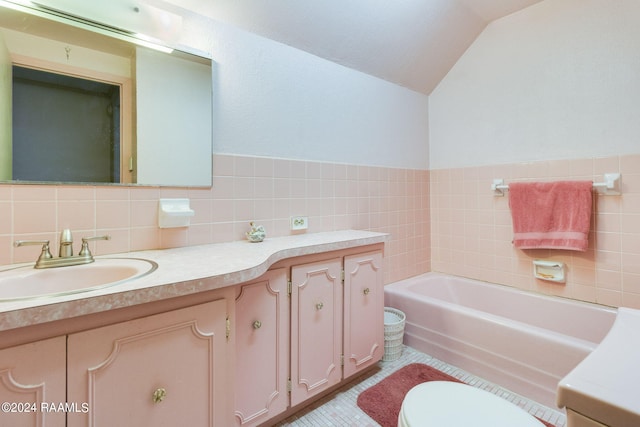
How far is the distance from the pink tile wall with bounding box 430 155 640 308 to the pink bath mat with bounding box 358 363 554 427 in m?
1.00

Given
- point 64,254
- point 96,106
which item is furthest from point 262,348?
point 96,106

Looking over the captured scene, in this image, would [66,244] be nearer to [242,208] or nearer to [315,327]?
[242,208]

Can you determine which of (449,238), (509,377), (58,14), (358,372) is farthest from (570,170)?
(58,14)

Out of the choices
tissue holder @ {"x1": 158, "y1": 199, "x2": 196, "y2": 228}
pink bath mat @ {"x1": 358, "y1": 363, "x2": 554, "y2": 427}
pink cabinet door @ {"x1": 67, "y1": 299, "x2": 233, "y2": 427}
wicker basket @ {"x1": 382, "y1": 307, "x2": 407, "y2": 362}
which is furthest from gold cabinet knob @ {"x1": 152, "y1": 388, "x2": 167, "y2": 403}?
wicker basket @ {"x1": 382, "y1": 307, "x2": 407, "y2": 362}

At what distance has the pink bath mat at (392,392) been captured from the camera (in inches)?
57.6

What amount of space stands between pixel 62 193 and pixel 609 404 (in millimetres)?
1692

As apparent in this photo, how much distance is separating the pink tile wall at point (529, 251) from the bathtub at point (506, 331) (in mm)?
117

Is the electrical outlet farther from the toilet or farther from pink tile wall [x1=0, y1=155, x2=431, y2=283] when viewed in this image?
the toilet

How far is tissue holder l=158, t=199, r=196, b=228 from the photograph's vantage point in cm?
135

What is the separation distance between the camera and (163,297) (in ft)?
2.72

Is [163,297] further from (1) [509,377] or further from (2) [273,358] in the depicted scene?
(1) [509,377]

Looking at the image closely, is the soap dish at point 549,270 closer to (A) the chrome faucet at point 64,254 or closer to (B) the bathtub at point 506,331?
(B) the bathtub at point 506,331

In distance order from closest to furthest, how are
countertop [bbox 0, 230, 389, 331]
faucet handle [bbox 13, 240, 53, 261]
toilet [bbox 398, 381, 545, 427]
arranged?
countertop [bbox 0, 230, 389, 331], toilet [bbox 398, 381, 545, 427], faucet handle [bbox 13, 240, 53, 261]

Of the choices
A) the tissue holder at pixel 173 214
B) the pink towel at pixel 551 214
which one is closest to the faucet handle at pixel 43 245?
the tissue holder at pixel 173 214
